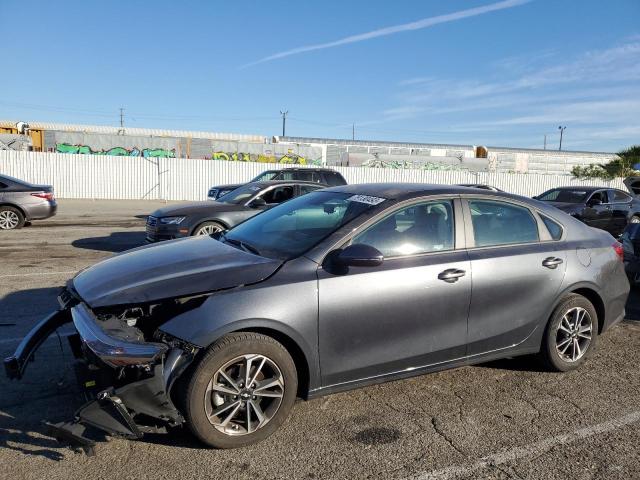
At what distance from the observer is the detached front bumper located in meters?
2.83

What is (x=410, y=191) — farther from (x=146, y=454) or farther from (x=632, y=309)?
(x=632, y=309)

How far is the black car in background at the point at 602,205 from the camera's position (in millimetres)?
14031

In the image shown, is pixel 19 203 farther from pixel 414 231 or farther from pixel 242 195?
pixel 414 231

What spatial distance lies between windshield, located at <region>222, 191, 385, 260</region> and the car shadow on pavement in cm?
657

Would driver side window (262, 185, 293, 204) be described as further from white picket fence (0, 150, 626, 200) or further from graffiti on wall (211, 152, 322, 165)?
graffiti on wall (211, 152, 322, 165)

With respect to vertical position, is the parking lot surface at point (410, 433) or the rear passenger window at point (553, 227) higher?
the rear passenger window at point (553, 227)

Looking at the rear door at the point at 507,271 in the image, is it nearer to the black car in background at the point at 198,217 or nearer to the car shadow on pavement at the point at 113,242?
the black car in background at the point at 198,217

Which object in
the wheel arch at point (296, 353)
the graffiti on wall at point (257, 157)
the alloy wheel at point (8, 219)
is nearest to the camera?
the wheel arch at point (296, 353)

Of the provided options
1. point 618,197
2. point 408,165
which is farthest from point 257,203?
point 408,165

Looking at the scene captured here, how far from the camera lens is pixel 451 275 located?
3.80m

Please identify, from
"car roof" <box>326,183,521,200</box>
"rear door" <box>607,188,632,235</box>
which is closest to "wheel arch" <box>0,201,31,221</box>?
"car roof" <box>326,183,521,200</box>

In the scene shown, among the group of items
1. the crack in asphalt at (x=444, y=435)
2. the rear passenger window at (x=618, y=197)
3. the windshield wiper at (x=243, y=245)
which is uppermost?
the rear passenger window at (x=618, y=197)

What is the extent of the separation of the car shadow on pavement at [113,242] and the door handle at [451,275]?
7.99 metres

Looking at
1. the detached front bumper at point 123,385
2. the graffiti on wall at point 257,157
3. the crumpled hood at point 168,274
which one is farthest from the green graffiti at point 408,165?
the detached front bumper at point 123,385
